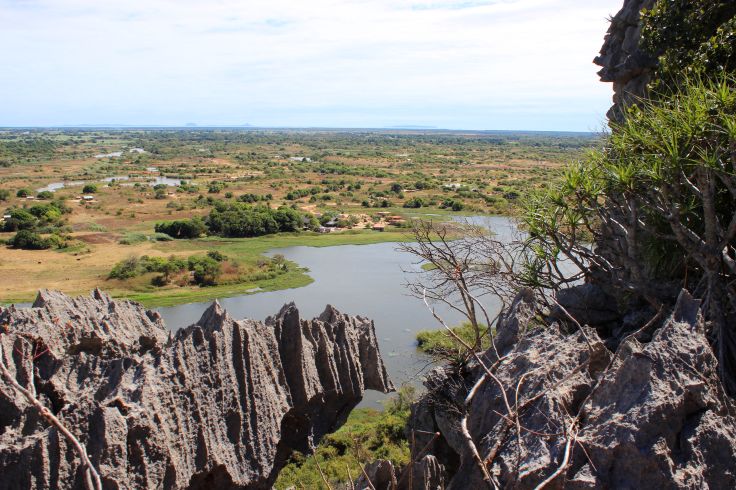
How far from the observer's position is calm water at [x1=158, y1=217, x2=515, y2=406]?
23.2 metres

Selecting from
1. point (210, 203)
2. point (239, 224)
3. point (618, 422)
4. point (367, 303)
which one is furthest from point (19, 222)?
point (618, 422)

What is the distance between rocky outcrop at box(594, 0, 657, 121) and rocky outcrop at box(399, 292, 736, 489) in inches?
371

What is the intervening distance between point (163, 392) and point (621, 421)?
16.9 feet

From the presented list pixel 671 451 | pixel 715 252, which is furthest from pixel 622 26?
pixel 671 451

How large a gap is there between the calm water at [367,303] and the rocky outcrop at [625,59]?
7091mm

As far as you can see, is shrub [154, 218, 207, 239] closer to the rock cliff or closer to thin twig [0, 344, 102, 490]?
the rock cliff

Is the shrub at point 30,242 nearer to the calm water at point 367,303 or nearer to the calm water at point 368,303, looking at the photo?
the calm water at point 367,303

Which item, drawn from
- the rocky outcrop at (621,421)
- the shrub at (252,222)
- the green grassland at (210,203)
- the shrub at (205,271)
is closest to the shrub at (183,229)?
the shrub at (252,222)

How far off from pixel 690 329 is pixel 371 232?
1580 inches

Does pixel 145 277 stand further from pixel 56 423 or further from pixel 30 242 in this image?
pixel 56 423

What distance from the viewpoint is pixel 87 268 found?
33.8m

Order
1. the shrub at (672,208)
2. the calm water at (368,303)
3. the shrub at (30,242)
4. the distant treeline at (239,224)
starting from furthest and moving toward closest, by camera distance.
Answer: the distant treeline at (239,224) → the shrub at (30,242) → the calm water at (368,303) → the shrub at (672,208)

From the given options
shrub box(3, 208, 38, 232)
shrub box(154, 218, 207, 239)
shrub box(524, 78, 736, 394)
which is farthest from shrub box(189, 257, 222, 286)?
shrub box(524, 78, 736, 394)

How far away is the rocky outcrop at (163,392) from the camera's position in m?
6.48
